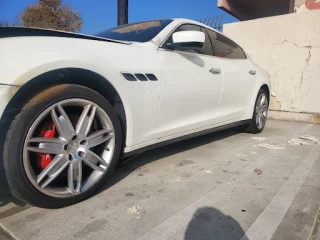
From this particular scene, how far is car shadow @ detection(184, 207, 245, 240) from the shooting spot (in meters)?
1.64

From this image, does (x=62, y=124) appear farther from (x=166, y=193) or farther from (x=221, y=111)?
(x=221, y=111)

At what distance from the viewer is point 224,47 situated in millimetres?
3543

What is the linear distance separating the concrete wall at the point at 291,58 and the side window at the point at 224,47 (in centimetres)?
243

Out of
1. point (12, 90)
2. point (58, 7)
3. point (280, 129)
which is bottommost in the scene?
point (280, 129)

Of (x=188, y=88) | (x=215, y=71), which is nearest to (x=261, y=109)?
(x=215, y=71)

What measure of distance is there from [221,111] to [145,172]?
4.25ft

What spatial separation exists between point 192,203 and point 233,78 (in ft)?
6.44

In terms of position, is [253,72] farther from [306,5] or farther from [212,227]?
[306,5]

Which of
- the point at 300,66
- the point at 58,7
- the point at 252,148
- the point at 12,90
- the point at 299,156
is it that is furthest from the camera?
the point at 58,7

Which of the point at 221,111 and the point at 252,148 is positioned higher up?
the point at 221,111

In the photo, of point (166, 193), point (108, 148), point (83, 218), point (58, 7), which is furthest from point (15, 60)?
point (58, 7)

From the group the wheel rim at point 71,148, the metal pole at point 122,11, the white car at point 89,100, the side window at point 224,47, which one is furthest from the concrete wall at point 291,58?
the wheel rim at point 71,148

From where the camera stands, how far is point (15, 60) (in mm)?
1545

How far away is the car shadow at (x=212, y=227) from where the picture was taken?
5.38 ft
